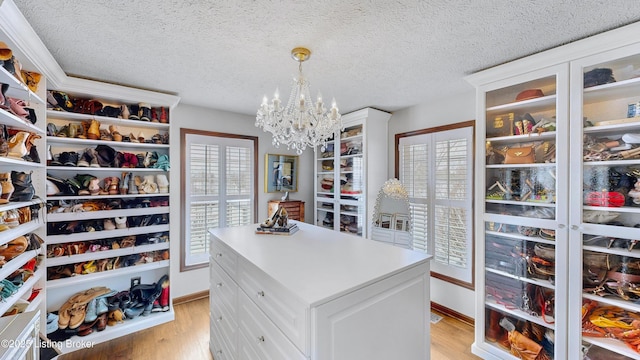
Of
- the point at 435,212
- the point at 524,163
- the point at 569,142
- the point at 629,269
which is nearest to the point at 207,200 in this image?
the point at 435,212

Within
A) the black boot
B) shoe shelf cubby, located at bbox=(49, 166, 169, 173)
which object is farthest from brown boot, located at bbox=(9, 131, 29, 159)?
shoe shelf cubby, located at bbox=(49, 166, 169, 173)

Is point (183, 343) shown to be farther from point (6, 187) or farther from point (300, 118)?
point (300, 118)

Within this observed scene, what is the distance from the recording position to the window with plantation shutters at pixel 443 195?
2645 mm

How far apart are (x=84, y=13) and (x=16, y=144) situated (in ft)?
2.94

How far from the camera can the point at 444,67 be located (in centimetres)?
203

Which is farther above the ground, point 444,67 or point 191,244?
point 444,67

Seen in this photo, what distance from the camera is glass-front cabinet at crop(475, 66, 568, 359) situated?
5.84 ft

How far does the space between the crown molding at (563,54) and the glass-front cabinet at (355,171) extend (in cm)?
128

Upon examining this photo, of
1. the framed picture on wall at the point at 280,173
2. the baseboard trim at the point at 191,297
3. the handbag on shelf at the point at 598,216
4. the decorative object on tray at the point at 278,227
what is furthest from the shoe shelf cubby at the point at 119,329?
the handbag on shelf at the point at 598,216

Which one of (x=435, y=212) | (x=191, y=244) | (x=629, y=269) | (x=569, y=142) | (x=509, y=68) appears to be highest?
(x=509, y=68)

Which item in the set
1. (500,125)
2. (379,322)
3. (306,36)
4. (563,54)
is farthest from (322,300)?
(563,54)

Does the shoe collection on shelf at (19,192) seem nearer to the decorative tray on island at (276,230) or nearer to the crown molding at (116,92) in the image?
the crown molding at (116,92)

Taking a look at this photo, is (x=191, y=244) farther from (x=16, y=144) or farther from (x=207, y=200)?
(x=16, y=144)

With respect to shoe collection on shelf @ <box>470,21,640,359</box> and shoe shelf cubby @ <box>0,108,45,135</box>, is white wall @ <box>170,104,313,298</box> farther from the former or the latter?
shoe collection on shelf @ <box>470,21,640,359</box>
